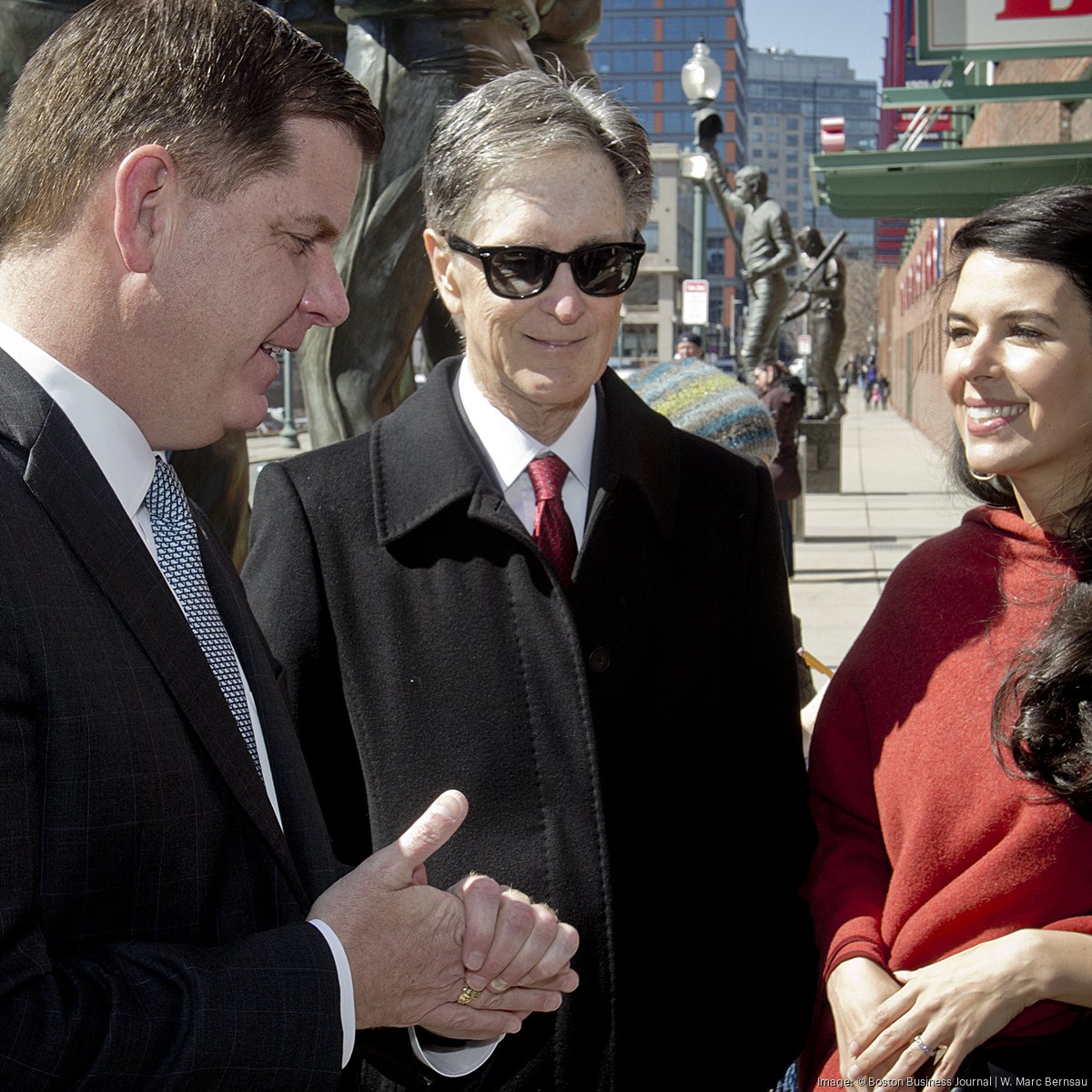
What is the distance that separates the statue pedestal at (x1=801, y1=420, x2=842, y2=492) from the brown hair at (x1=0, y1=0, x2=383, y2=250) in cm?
1502

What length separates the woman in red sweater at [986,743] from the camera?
1.88 metres

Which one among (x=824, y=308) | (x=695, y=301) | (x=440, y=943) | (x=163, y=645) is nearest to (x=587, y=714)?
(x=440, y=943)

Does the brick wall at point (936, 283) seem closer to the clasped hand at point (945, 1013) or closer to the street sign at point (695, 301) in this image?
the clasped hand at point (945, 1013)

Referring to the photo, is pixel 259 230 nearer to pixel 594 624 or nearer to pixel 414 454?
pixel 414 454

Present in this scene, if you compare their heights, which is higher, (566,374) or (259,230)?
(259,230)

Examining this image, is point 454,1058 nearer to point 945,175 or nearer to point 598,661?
point 598,661

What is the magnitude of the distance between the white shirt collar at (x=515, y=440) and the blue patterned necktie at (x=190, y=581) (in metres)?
0.70

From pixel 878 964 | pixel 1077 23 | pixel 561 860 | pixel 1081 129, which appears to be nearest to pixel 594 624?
pixel 561 860

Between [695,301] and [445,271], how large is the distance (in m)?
15.1

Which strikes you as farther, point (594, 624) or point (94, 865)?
point (594, 624)

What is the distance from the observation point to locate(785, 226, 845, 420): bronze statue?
1906cm

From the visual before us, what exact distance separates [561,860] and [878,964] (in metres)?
0.52

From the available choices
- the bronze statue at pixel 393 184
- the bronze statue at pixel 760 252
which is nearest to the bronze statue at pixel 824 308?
the bronze statue at pixel 760 252

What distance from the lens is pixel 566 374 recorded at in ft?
6.98
